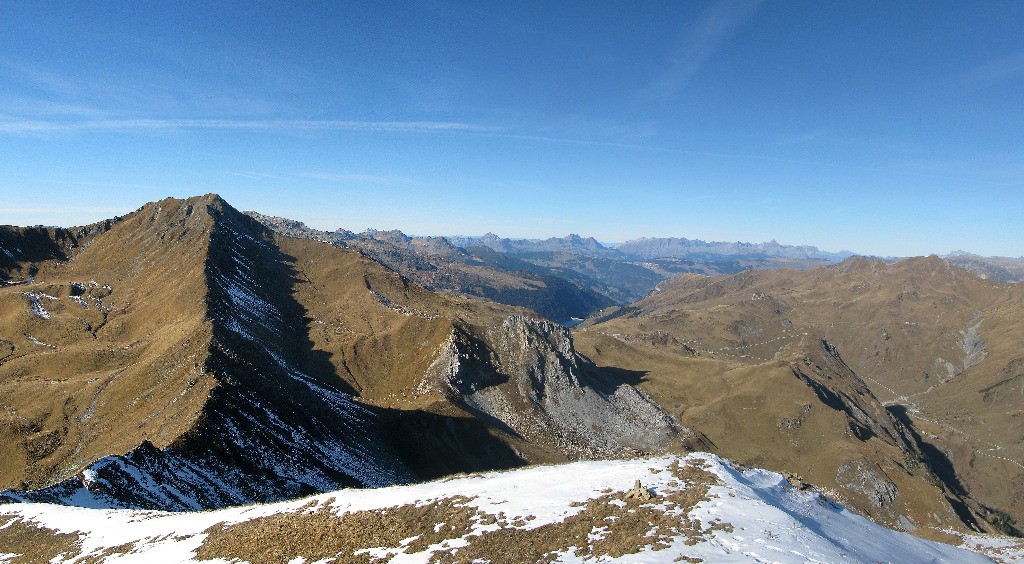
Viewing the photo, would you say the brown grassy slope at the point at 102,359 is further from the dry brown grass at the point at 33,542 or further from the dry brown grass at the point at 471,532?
the dry brown grass at the point at 471,532

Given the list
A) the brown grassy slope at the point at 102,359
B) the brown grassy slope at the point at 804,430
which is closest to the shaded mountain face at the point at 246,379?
the brown grassy slope at the point at 102,359

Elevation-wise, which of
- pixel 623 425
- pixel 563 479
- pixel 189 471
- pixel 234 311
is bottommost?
pixel 623 425

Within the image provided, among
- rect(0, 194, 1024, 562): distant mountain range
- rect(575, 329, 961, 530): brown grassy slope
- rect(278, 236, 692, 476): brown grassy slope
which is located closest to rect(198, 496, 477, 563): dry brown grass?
rect(0, 194, 1024, 562): distant mountain range

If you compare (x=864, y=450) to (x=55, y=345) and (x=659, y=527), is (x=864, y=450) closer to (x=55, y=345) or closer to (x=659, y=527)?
(x=659, y=527)

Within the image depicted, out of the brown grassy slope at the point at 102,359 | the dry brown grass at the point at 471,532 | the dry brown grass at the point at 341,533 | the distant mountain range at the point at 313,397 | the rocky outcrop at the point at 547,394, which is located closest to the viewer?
the dry brown grass at the point at 471,532

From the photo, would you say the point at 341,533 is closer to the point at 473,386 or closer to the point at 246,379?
the point at 246,379

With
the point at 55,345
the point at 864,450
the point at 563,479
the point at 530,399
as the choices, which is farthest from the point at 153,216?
the point at 864,450
